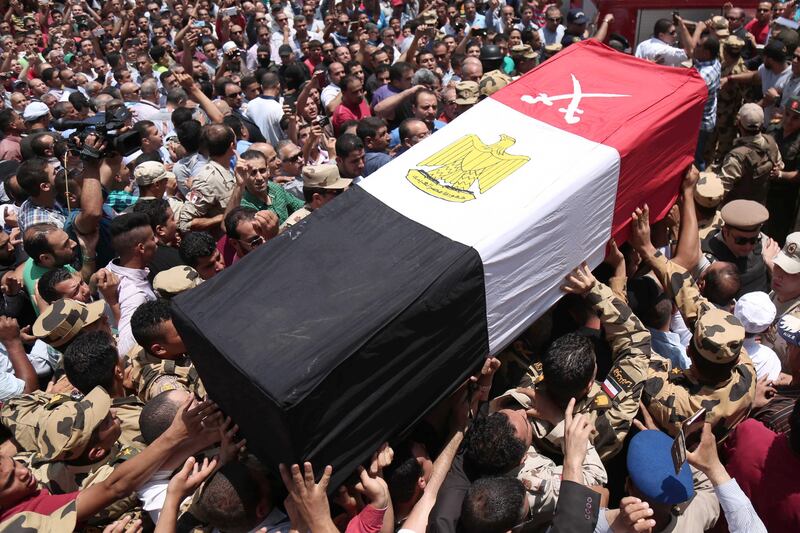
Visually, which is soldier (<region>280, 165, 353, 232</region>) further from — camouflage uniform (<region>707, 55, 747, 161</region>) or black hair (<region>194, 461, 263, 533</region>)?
camouflage uniform (<region>707, 55, 747, 161</region>)

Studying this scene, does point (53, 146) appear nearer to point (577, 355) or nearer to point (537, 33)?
point (577, 355)

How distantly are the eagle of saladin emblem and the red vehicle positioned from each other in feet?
20.8

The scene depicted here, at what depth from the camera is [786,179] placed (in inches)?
188

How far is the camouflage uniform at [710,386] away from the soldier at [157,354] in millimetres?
1997

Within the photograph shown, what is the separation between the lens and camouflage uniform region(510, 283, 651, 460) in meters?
2.45

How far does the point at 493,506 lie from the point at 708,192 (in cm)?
249

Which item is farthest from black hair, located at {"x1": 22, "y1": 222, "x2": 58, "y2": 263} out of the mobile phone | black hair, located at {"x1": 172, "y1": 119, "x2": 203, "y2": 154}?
the mobile phone

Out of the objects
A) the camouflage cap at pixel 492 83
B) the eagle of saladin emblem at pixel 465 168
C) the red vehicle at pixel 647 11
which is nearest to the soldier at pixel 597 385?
the eagle of saladin emblem at pixel 465 168

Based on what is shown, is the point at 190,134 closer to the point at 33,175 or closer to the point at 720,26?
the point at 33,175

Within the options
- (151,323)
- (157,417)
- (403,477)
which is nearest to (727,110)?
(403,477)

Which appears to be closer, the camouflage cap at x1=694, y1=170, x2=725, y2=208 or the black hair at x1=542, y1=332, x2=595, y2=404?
the black hair at x1=542, y1=332, x2=595, y2=404

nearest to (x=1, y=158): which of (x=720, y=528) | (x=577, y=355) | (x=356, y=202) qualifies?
(x=356, y=202)

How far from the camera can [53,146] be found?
5.35 metres

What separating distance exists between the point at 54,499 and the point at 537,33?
25.1ft
